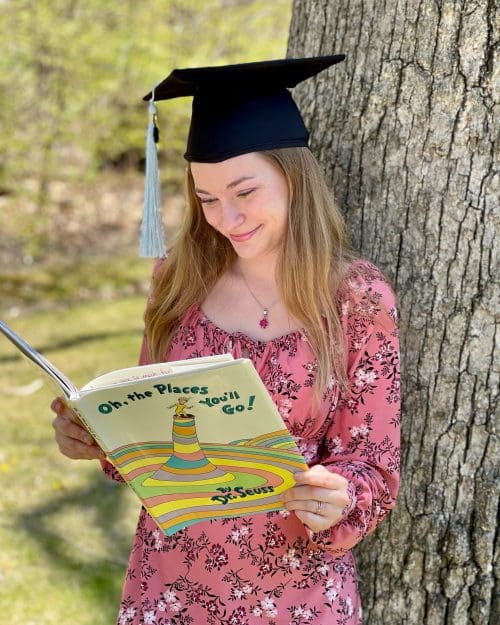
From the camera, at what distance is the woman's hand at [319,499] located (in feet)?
5.46

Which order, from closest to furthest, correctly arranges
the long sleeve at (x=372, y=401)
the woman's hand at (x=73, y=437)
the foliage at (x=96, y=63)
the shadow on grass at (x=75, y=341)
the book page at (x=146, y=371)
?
the book page at (x=146, y=371) < the long sleeve at (x=372, y=401) < the woman's hand at (x=73, y=437) < the shadow on grass at (x=75, y=341) < the foliage at (x=96, y=63)

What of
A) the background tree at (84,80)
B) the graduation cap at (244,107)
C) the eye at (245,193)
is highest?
the graduation cap at (244,107)

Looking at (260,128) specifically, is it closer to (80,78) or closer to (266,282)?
(266,282)

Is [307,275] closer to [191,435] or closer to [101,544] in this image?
[191,435]

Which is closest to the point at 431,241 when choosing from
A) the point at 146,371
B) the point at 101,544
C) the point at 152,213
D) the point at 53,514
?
the point at 152,213

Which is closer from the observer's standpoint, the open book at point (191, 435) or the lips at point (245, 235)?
the open book at point (191, 435)

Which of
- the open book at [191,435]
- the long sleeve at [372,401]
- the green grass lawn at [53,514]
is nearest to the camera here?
the open book at [191,435]

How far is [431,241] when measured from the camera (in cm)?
209

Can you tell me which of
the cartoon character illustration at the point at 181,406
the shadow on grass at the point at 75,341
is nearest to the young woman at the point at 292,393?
the cartoon character illustration at the point at 181,406

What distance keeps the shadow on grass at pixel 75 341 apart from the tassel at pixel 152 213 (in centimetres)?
408

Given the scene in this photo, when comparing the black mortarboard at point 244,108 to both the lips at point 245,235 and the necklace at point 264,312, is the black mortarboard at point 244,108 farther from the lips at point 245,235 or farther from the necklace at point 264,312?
the necklace at point 264,312

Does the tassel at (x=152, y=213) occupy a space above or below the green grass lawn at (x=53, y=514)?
above

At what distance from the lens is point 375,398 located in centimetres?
184

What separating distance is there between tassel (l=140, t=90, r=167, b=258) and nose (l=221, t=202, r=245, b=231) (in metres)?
0.42
